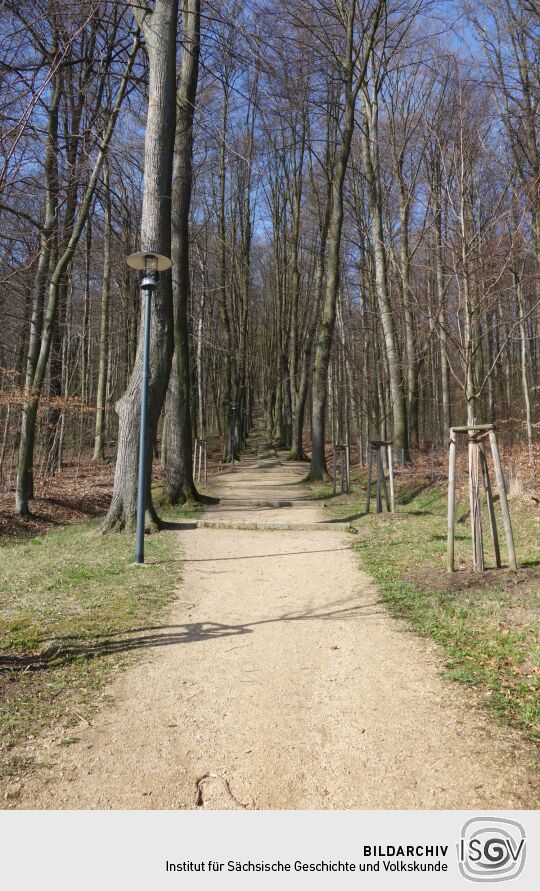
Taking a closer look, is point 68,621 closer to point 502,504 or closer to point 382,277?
point 502,504

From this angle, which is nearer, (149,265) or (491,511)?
(491,511)

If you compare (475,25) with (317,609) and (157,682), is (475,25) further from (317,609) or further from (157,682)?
(157,682)

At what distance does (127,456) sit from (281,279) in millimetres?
25715

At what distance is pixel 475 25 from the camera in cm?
1576

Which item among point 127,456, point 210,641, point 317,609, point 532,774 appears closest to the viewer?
point 532,774

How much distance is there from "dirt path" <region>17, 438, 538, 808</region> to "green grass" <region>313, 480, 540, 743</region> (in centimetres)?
21

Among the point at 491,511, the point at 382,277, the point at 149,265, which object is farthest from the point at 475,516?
the point at 382,277

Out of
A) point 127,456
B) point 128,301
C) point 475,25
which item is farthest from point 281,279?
point 127,456

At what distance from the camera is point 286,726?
125 inches

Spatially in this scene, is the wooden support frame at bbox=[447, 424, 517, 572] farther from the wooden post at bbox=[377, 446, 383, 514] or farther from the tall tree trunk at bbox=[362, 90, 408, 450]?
the tall tree trunk at bbox=[362, 90, 408, 450]

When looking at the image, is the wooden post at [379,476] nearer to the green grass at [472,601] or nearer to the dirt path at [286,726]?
the green grass at [472,601]
